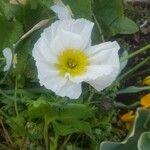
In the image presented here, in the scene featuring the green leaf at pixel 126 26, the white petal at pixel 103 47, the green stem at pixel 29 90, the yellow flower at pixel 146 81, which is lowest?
the yellow flower at pixel 146 81

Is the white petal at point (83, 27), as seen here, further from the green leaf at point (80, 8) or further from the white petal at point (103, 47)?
the green leaf at point (80, 8)

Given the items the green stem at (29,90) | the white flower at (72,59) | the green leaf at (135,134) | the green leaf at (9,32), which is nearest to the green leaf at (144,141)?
the green leaf at (135,134)

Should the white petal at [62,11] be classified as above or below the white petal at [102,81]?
above

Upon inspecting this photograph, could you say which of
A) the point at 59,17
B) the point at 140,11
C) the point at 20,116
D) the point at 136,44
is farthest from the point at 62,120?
the point at 140,11

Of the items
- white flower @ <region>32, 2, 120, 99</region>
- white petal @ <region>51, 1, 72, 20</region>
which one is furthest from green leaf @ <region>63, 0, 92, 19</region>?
white flower @ <region>32, 2, 120, 99</region>

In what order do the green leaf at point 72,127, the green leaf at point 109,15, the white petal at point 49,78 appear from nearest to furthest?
the white petal at point 49,78, the green leaf at point 72,127, the green leaf at point 109,15

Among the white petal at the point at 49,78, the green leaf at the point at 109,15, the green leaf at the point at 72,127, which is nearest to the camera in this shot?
the white petal at the point at 49,78
